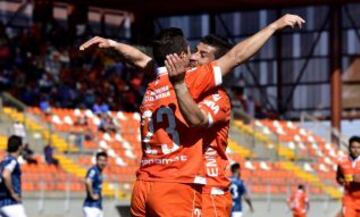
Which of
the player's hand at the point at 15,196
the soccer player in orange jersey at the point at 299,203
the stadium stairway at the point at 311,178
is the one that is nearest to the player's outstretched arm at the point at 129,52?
the player's hand at the point at 15,196

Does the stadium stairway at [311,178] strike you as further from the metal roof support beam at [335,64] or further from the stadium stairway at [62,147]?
the stadium stairway at [62,147]

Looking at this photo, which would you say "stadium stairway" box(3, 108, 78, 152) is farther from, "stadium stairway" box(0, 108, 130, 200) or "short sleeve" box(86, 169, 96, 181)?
"short sleeve" box(86, 169, 96, 181)

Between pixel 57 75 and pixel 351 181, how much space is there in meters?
20.5

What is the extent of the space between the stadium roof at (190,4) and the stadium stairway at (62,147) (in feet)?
35.3

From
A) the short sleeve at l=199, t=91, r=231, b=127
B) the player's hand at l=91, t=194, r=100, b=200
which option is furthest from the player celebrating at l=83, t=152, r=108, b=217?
the short sleeve at l=199, t=91, r=231, b=127

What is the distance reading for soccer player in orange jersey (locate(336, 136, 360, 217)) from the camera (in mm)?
15398

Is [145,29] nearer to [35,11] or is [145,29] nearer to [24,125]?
[35,11]

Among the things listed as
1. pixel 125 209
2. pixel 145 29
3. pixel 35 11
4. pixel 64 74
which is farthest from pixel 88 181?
pixel 145 29

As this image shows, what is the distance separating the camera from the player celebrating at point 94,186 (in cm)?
1931

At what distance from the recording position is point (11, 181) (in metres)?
16.5

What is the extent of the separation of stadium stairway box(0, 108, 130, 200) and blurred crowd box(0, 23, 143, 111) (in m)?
2.61

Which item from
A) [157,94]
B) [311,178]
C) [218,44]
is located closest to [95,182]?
[218,44]

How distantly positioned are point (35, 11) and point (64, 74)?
13.8 ft

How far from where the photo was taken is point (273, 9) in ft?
136
